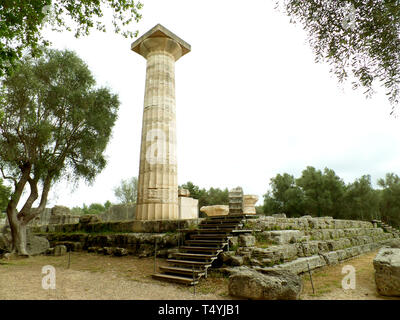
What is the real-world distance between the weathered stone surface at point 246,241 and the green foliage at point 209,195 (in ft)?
103

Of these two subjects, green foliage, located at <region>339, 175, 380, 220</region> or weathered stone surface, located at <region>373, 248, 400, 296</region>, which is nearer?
weathered stone surface, located at <region>373, 248, 400, 296</region>

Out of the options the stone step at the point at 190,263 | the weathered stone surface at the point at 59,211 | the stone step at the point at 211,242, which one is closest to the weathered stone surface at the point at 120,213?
the weathered stone surface at the point at 59,211

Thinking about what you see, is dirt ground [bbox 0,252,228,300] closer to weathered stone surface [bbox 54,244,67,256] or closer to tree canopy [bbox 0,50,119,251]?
weathered stone surface [bbox 54,244,67,256]

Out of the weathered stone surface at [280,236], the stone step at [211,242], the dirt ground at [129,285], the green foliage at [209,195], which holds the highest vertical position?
the green foliage at [209,195]

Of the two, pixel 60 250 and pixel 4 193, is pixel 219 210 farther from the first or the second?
pixel 4 193

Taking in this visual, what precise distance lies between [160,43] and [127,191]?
1413 inches

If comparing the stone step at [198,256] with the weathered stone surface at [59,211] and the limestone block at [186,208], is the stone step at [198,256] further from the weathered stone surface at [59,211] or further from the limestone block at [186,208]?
the weathered stone surface at [59,211]

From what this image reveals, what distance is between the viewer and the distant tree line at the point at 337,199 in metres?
33.4

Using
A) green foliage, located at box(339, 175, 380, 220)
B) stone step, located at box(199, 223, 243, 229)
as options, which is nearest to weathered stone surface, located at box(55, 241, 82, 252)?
stone step, located at box(199, 223, 243, 229)

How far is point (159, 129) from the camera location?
12.8 metres

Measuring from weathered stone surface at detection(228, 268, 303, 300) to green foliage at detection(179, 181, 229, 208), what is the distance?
110 ft

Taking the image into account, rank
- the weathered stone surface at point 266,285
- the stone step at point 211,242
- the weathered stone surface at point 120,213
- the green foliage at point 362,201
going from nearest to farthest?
the weathered stone surface at point 266,285, the stone step at point 211,242, the weathered stone surface at point 120,213, the green foliage at point 362,201

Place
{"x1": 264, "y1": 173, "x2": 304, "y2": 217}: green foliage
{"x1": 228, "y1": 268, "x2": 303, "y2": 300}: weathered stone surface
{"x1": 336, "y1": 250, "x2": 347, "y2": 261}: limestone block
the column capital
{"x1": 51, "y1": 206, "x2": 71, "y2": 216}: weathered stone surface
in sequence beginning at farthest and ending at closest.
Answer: {"x1": 264, "y1": 173, "x2": 304, "y2": 217}: green foliage
{"x1": 51, "y1": 206, "x2": 71, "y2": 216}: weathered stone surface
the column capital
{"x1": 336, "y1": 250, "x2": 347, "y2": 261}: limestone block
{"x1": 228, "y1": 268, "x2": 303, "y2": 300}: weathered stone surface

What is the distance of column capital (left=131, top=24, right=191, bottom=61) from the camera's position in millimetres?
13651
